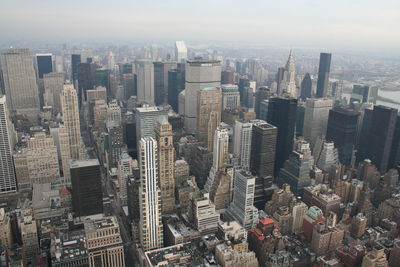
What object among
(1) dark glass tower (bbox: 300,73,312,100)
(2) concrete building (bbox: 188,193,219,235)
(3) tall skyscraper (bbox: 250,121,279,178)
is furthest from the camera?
(1) dark glass tower (bbox: 300,73,312,100)

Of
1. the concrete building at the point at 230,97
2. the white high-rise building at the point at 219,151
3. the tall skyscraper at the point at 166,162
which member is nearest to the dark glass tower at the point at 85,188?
the tall skyscraper at the point at 166,162

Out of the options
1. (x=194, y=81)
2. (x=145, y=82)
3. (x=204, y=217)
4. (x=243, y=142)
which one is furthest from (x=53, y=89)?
(x=204, y=217)

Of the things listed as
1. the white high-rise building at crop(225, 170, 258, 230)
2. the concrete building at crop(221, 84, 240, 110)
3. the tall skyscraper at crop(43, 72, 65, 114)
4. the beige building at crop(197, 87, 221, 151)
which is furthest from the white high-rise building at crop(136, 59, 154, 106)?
the white high-rise building at crop(225, 170, 258, 230)

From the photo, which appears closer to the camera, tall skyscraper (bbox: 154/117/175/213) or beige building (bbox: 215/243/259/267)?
beige building (bbox: 215/243/259/267)

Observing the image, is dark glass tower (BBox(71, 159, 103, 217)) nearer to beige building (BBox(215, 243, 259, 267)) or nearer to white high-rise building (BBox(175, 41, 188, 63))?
beige building (BBox(215, 243, 259, 267))

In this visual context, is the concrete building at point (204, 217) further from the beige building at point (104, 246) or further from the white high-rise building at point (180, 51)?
the white high-rise building at point (180, 51)

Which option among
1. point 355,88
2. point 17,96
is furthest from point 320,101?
point 17,96

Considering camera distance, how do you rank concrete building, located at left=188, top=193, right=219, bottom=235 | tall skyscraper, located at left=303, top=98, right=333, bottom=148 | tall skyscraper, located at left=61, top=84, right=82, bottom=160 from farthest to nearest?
tall skyscraper, located at left=303, top=98, right=333, bottom=148, tall skyscraper, located at left=61, top=84, right=82, bottom=160, concrete building, located at left=188, top=193, right=219, bottom=235
